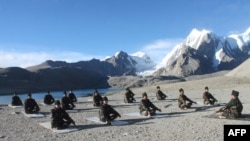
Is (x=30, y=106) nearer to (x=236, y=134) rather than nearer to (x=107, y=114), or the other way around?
(x=107, y=114)

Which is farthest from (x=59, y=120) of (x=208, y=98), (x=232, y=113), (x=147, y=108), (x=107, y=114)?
(x=208, y=98)

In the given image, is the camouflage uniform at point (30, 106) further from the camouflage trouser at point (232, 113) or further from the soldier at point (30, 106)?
the camouflage trouser at point (232, 113)

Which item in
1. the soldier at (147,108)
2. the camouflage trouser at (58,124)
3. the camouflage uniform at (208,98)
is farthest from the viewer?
the camouflage uniform at (208,98)

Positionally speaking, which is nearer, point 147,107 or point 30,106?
point 147,107

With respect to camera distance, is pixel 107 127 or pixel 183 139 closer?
pixel 183 139

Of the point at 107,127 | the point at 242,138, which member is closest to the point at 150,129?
the point at 107,127

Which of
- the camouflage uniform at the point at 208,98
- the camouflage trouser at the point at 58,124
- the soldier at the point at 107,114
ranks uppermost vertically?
the camouflage uniform at the point at 208,98

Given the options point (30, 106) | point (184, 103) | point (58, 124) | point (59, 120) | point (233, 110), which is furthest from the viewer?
point (30, 106)

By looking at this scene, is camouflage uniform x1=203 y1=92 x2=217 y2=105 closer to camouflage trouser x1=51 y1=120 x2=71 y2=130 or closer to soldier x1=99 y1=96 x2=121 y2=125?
soldier x1=99 y1=96 x2=121 y2=125

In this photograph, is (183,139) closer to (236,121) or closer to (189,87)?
(236,121)

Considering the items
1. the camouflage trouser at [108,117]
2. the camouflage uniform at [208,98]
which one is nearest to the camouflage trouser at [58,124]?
the camouflage trouser at [108,117]

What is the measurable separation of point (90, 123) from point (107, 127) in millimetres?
2925

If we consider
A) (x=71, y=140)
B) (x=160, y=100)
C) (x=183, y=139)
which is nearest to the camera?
(x=183, y=139)

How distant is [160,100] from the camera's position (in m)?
43.6
